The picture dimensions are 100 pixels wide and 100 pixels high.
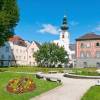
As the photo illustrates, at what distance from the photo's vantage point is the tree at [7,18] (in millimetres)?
47206

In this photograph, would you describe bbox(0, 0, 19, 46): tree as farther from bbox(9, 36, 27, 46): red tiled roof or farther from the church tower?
the church tower

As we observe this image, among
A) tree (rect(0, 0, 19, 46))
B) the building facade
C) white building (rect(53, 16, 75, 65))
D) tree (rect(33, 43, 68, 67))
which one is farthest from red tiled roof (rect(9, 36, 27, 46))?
tree (rect(0, 0, 19, 46))

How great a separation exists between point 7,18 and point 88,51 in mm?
52092

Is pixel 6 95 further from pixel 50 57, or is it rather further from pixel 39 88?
pixel 50 57

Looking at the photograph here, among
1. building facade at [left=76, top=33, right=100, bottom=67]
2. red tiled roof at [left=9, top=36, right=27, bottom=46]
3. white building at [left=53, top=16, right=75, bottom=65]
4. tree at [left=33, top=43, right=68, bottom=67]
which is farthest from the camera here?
white building at [left=53, top=16, right=75, bottom=65]

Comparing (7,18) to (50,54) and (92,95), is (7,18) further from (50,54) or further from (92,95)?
(50,54)

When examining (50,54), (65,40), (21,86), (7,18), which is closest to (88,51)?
(50,54)

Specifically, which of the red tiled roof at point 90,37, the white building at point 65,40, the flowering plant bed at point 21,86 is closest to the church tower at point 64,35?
the white building at point 65,40

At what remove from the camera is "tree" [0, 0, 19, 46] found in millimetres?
47206

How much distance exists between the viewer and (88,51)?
315ft

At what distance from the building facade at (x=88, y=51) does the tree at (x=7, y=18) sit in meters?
47.3

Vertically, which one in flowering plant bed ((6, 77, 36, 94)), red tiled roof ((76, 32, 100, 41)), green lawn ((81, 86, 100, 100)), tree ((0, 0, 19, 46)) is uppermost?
red tiled roof ((76, 32, 100, 41))

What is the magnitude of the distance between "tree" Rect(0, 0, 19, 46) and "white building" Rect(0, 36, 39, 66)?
44.1 metres

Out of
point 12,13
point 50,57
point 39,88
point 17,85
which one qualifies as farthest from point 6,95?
point 50,57
